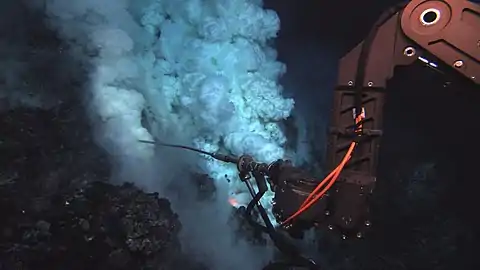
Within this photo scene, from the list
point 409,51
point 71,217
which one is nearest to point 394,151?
point 71,217

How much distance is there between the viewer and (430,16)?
9.62 feet

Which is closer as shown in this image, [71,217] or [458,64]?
[458,64]

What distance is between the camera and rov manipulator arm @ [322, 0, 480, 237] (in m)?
2.87

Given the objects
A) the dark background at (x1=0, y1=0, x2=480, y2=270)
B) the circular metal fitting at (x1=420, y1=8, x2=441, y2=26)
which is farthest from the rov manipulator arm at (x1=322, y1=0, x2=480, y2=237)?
the dark background at (x1=0, y1=0, x2=480, y2=270)

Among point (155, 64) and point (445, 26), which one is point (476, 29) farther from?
point (155, 64)

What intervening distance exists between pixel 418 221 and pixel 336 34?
406cm

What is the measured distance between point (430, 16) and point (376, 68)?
1.50 feet

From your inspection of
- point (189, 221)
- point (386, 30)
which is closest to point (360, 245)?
point (189, 221)

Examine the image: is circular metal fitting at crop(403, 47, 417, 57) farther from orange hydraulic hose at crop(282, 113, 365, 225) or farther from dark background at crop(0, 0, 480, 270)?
dark background at crop(0, 0, 480, 270)

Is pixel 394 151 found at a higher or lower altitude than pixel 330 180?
lower

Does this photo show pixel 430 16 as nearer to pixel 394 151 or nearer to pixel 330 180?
pixel 330 180

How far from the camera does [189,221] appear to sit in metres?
8.61

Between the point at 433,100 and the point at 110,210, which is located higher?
the point at 433,100

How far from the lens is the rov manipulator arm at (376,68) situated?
287 cm
